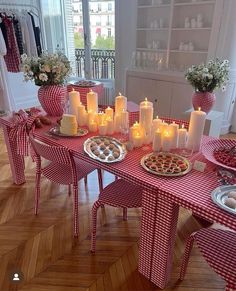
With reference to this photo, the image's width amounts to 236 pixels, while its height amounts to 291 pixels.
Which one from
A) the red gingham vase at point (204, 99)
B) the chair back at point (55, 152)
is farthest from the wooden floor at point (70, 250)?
the red gingham vase at point (204, 99)

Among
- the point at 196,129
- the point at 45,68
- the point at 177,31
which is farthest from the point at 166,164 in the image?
the point at 177,31

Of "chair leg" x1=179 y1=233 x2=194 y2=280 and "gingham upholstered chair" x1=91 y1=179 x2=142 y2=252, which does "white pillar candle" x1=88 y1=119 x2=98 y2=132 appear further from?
"chair leg" x1=179 y1=233 x2=194 y2=280

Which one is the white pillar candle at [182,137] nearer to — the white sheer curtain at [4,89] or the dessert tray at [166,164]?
the dessert tray at [166,164]

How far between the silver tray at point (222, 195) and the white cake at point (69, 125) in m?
0.93

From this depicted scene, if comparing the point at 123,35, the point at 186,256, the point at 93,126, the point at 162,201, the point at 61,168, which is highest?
the point at 123,35

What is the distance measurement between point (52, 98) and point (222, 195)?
4.45 ft

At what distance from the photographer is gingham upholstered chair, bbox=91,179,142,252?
4.64 feet

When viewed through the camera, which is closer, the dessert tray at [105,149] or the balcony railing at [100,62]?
the dessert tray at [105,149]

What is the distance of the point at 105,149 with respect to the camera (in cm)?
140

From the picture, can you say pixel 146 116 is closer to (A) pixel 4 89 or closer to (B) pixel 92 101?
(B) pixel 92 101

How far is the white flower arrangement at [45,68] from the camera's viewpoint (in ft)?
5.71

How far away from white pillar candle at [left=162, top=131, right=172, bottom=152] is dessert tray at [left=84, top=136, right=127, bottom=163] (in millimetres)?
217

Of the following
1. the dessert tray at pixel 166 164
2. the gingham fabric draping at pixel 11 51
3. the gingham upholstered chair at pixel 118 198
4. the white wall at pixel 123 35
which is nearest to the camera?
the dessert tray at pixel 166 164

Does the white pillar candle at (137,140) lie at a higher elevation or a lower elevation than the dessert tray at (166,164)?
higher
